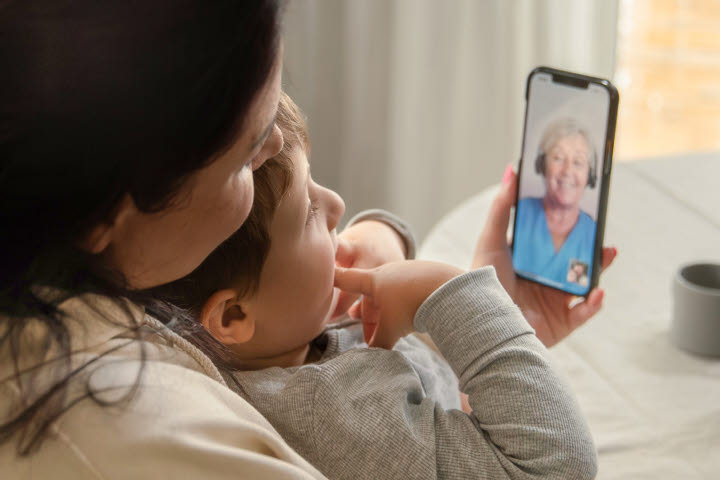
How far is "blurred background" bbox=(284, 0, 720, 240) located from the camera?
6.33 feet

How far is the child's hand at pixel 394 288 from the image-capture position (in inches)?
30.3

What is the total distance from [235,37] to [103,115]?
83 mm

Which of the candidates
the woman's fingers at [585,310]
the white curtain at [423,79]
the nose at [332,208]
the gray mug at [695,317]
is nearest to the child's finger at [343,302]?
the nose at [332,208]

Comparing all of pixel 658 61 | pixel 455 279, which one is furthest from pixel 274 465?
pixel 658 61

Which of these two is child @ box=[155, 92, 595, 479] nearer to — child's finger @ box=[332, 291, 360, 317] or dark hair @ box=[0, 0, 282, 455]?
child's finger @ box=[332, 291, 360, 317]

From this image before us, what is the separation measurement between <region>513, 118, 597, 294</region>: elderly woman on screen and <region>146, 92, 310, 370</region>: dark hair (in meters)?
0.32

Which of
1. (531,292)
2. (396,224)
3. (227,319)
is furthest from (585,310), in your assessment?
(227,319)

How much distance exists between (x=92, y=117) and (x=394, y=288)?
1.28 ft

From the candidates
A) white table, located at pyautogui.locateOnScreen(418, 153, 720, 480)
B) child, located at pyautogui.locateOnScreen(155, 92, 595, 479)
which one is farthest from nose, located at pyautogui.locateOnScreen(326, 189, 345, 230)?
white table, located at pyautogui.locateOnScreen(418, 153, 720, 480)

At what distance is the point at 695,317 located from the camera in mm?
937

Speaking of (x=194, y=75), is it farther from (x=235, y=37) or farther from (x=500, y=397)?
(x=500, y=397)

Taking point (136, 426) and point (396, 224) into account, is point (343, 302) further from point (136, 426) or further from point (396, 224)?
point (136, 426)

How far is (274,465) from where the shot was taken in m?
0.53

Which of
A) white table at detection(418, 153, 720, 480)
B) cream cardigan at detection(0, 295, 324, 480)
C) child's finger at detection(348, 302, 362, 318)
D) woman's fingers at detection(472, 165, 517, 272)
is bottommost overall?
white table at detection(418, 153, 720, 480)
